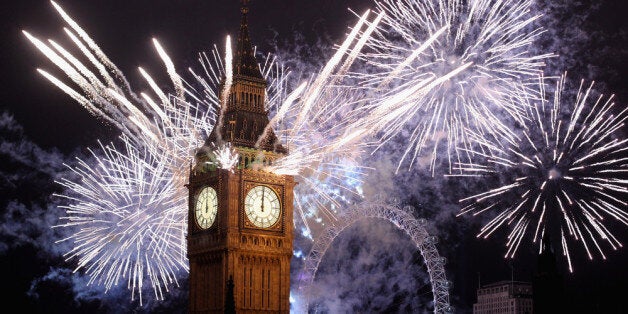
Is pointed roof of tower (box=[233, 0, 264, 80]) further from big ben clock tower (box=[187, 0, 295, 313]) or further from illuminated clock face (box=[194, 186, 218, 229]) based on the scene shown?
illuminated clock face (box=[194, 186, 218, 229])

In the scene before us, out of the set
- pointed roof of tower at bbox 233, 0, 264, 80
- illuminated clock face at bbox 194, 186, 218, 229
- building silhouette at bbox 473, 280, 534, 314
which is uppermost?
pointed roof of tower at bbox 233, 0, 264, 80

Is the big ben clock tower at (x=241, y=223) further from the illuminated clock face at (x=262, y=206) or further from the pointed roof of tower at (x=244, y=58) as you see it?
the pointed roof of tower at (x=244, y=58)

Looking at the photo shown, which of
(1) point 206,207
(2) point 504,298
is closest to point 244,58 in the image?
(1) point 206,207

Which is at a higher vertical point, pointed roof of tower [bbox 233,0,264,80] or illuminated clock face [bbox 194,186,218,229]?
pointed roof of tower [bbox 233,0,264,80]

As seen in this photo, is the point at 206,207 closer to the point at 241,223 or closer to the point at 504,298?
the point at 241,223

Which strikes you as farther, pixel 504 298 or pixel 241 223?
pixel 504 298

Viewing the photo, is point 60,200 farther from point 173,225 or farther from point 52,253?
point 173,225

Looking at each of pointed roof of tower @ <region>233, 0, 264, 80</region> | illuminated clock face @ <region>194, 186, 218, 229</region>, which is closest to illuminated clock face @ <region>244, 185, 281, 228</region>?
illuminated clock face @ <region>194, 186, 218, 229</region>
